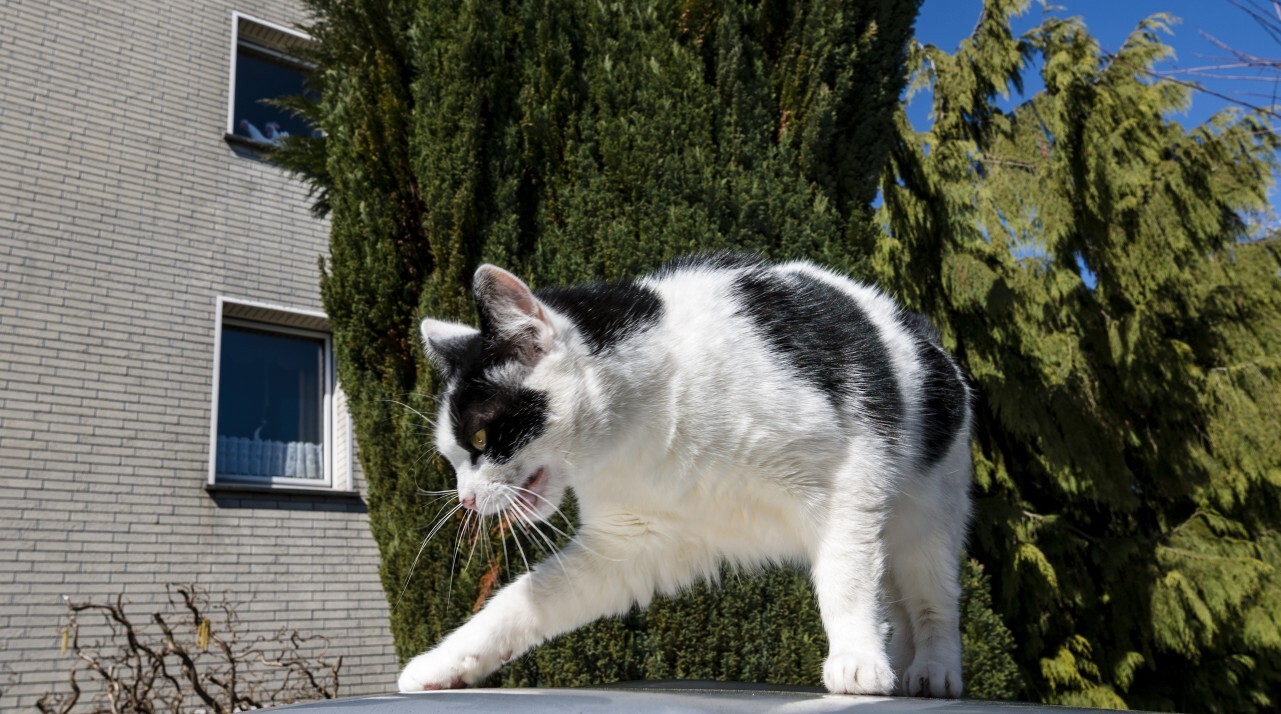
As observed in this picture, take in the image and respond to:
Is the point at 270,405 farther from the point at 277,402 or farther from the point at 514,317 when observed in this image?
the point at 514,317

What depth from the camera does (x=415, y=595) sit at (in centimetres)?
316

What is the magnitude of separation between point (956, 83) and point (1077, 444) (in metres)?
2.56

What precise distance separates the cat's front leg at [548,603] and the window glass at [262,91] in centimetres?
657

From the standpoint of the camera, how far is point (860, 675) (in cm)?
125

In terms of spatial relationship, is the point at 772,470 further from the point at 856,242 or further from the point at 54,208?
the point at 54,208

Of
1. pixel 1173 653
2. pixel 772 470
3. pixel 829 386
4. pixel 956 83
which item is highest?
pixel 956 83

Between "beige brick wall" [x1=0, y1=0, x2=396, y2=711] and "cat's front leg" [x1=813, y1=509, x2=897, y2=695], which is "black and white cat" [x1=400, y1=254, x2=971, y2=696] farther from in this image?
"beige brick wall" [x1=0, y1=0, x2=396, y2=711]

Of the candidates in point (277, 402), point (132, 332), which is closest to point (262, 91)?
point (132, 332)

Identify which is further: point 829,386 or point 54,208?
point 54,208

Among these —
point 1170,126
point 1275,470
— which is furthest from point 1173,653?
point 1170,126

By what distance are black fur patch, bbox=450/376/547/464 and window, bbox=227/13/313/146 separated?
20.6 feet

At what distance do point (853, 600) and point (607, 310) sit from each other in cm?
68

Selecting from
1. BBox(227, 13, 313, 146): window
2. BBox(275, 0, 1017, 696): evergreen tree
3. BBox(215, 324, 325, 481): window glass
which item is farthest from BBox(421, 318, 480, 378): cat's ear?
BBox(227, 13, 313, 146): window

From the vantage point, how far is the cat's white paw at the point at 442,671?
1.39 m
